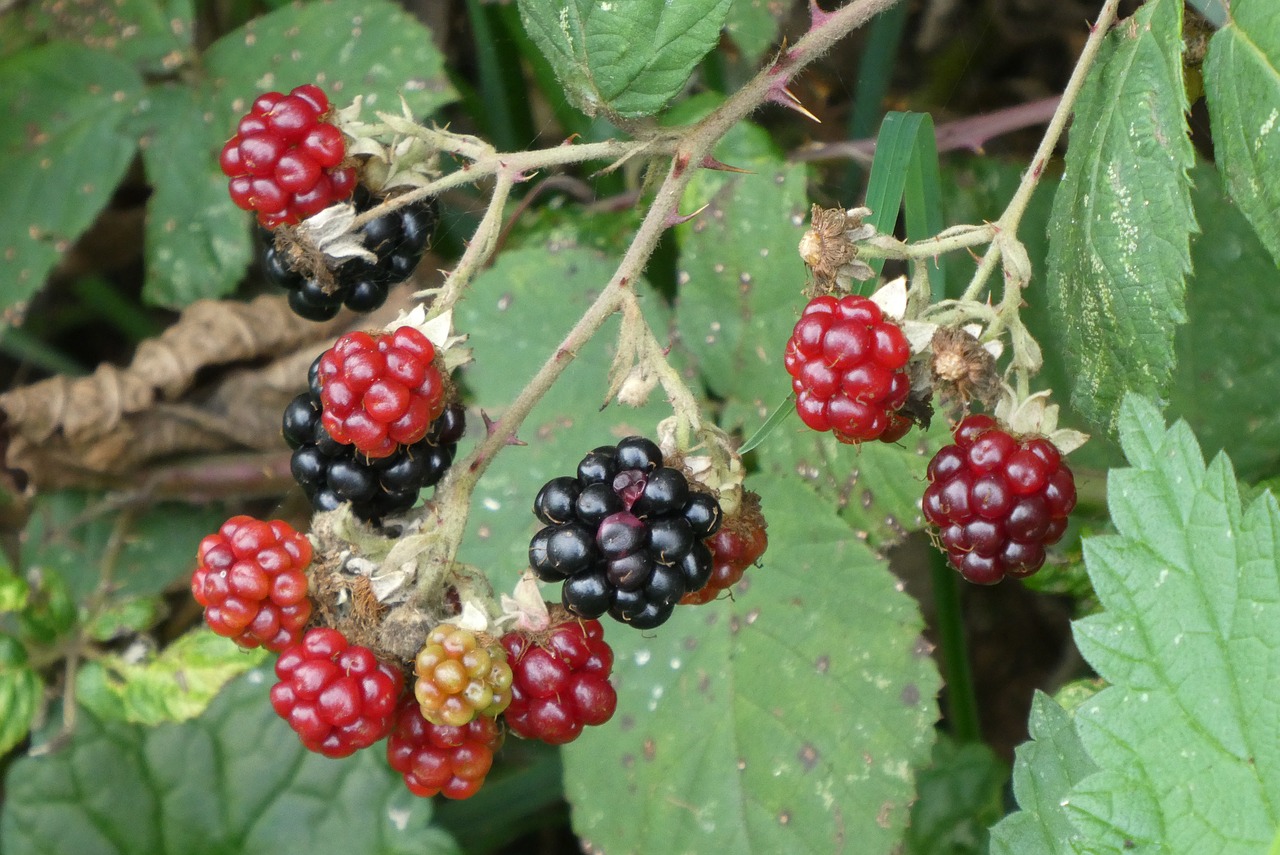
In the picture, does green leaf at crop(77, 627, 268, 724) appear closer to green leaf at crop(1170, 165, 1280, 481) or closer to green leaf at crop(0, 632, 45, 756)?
green leaf at crop(0, 632, 45, 756)

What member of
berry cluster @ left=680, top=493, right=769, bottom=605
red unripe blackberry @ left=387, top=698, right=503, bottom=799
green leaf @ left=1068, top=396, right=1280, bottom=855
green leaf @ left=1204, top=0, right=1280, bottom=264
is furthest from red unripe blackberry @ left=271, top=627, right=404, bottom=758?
green leaf @ left=1204, top=0, right=1280, bottom=264

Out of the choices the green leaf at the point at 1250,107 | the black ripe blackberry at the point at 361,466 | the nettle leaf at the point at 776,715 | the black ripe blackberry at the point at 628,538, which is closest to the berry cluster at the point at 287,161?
the black ripe blackberry at the point at 361,466

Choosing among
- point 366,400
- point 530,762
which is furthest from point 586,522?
point 530,762

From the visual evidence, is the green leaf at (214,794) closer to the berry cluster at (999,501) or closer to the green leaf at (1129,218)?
the berry cluster at (999,501)

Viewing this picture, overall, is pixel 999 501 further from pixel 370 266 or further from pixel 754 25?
pixel 754 25

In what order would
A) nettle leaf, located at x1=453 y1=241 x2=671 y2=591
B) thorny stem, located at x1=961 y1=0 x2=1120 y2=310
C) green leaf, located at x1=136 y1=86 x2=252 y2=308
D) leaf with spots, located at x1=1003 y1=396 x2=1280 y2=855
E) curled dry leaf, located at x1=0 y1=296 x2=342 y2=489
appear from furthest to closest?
curled dry leaf, located at x1=0 y1=296 x2=342 y2=489 < green leaf, located at x1=136 y1=86 x2=252 y2=308 < nettle leaf, located at x1=453 y1=241 x2=671 y2=591 < thorny stem, located at x1=961 y1=0 x2=1120 y2=310 < leaf with spots, located at x1=1003 y1=396 x2=1280 y2=855

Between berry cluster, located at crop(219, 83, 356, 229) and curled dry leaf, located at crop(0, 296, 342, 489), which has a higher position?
berry cluster, located at crop(219, 83, 356, 229)
